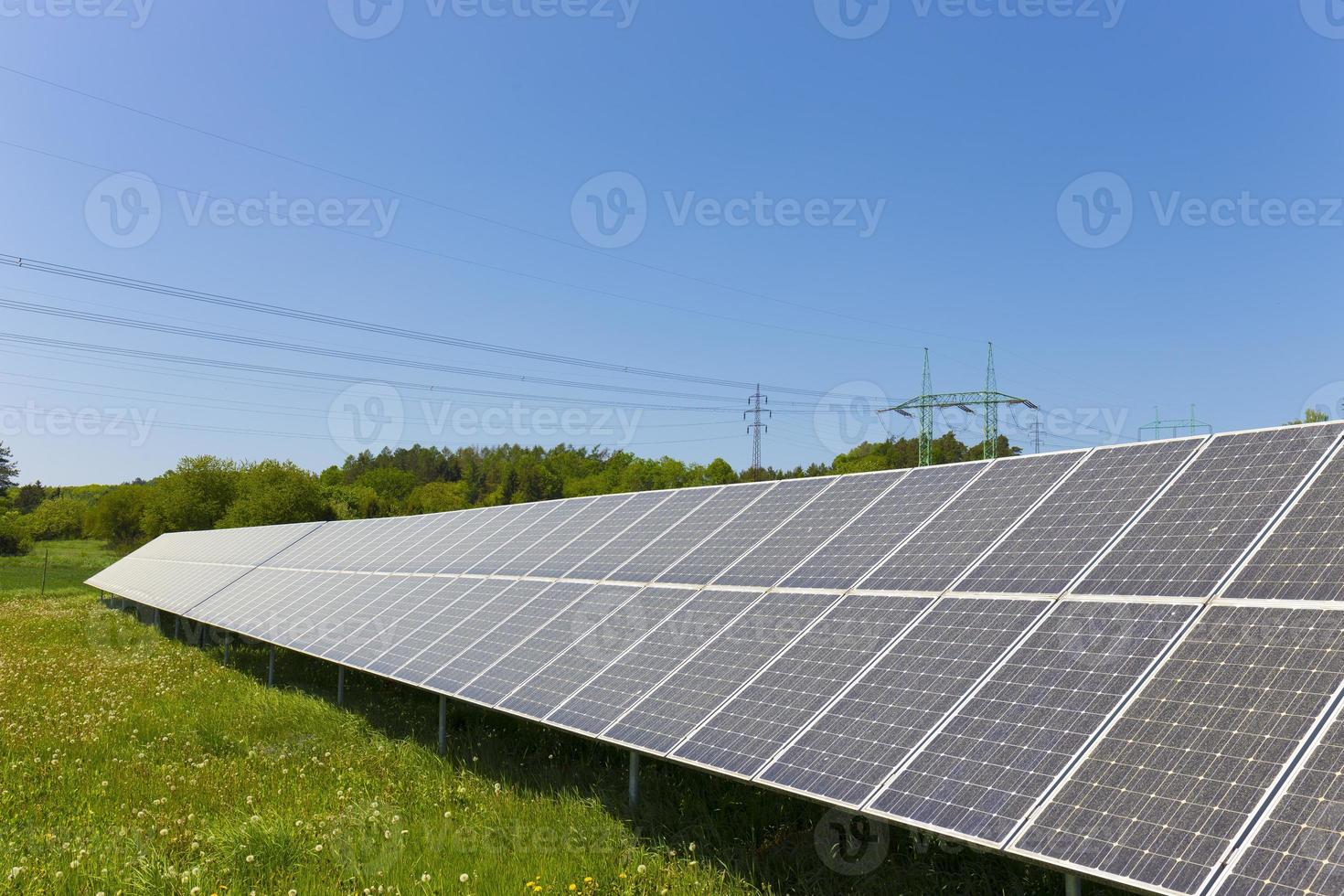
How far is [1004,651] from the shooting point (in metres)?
7.68

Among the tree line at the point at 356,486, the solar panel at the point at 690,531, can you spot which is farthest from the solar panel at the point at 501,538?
the tree line at the point at 356,486

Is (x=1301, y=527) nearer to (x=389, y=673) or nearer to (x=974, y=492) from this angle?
(x=974, y=492)

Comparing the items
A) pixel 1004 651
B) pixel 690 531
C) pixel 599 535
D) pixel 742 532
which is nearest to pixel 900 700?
pixel 1004 651

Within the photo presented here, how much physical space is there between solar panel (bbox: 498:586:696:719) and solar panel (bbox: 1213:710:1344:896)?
265 inches

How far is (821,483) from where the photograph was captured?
1389 centimetres

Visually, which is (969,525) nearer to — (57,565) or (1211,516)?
(1211,516)

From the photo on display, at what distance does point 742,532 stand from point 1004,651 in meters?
5.72

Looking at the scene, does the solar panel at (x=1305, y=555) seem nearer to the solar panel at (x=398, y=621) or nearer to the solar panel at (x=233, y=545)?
the solar panel at (x=398, y=621)

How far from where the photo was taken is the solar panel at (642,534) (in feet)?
46.2

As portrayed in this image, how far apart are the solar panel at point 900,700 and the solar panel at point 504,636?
5.58m

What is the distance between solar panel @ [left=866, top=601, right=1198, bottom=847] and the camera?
6.18 metres

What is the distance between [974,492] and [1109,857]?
6.05 metres

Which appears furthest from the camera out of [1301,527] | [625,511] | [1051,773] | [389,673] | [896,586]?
[625,511]

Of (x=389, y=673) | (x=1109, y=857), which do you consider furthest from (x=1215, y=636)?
(x=389, y=673)
